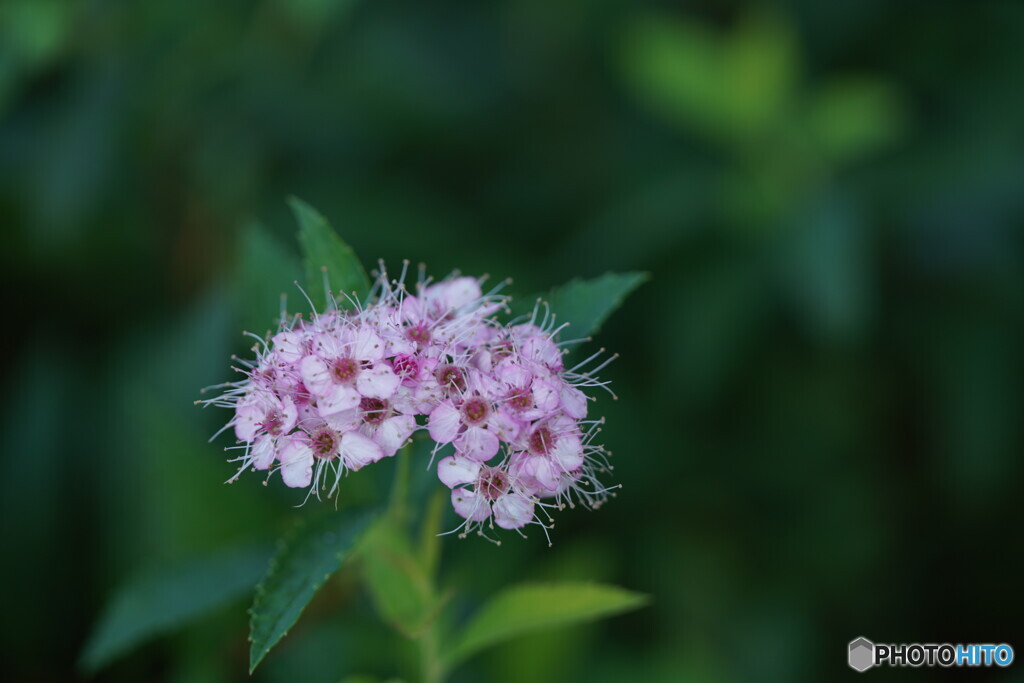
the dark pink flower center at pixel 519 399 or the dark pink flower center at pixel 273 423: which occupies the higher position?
the dark pink flower center at pixel 519 399

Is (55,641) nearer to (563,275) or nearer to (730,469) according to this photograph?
(563,275)

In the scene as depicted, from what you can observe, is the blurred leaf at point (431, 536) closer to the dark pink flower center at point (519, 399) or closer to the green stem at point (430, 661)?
the green stem at point (430, 661)

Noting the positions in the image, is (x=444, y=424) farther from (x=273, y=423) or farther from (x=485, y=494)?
(x=273, y=423)

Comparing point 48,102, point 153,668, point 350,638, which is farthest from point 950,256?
point 48,102

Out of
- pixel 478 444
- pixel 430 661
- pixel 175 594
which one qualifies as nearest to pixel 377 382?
pixel 478 444

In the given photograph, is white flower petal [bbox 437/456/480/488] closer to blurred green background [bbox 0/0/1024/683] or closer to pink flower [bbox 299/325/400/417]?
pink flower [bbox 299/325/400/417]

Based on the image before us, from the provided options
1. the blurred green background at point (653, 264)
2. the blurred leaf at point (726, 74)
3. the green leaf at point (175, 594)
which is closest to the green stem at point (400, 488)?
the green leaf at point (175, 594)
